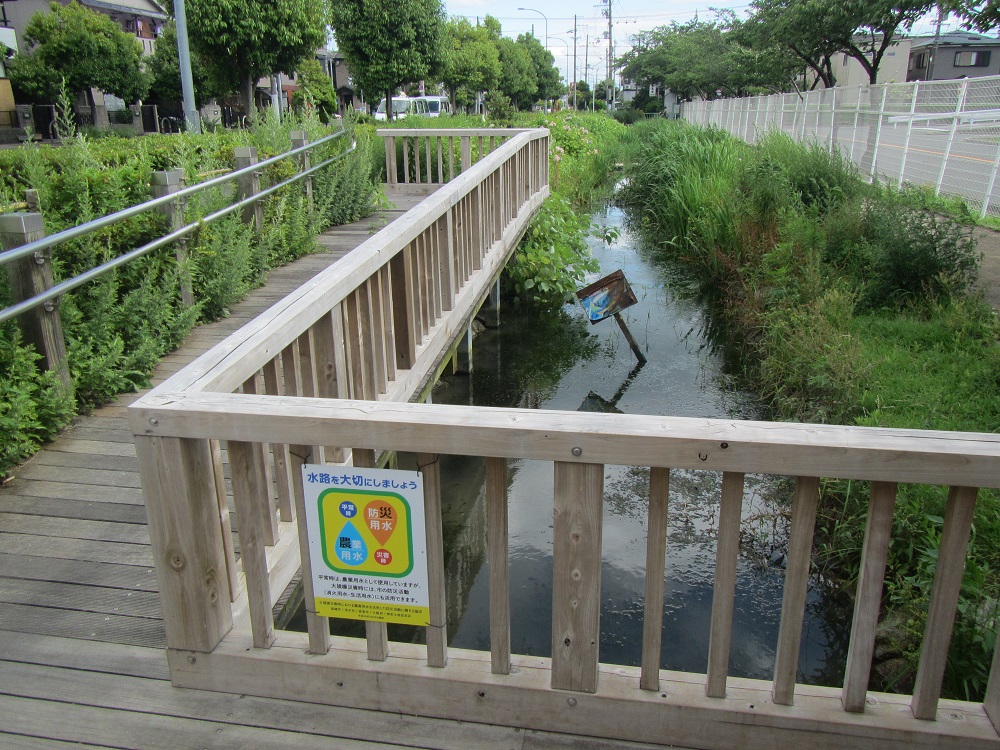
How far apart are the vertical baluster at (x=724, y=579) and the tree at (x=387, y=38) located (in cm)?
2450

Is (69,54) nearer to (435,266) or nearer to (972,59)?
(435,266)

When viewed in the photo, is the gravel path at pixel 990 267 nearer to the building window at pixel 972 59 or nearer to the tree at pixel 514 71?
the building window at pixel 972 59

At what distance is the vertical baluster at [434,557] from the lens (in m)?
2.06

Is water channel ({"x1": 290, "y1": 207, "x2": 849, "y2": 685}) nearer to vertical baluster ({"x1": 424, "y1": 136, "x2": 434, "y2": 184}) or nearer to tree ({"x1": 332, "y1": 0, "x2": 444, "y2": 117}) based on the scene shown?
vertical baluster ({"x1": 424, "y1": 136, "x2": 434, "y2": 184})

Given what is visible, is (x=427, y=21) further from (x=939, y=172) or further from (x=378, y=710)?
(x=378, y=710)

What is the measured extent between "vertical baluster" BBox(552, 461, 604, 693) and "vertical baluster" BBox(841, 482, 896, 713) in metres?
0.61

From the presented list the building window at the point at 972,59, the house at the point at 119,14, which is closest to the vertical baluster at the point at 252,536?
the house at the point at 119,14

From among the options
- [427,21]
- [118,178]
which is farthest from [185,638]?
[427,21]

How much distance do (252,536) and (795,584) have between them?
4.47ft

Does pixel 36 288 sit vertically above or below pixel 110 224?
below

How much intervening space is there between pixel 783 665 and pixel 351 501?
1120mm

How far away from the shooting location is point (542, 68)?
82.3 metres

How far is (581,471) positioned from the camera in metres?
1.99

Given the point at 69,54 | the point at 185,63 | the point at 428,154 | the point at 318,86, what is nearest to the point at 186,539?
the point at 428,154
